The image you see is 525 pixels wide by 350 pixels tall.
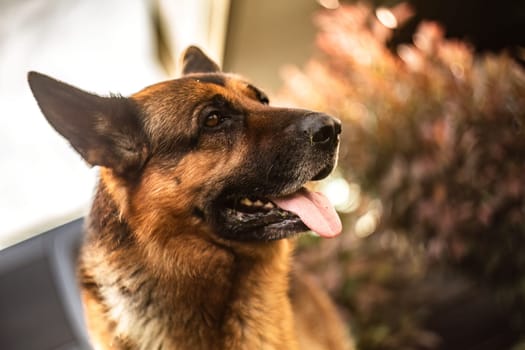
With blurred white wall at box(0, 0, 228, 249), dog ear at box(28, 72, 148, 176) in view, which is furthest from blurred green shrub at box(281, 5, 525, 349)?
dog ear at box(28, 72, 148, 176)

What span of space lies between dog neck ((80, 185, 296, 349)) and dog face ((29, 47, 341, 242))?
0.12 feet

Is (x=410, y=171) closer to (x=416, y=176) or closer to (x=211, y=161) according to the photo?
(x=416, y=176)

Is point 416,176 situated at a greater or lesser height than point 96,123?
lesser

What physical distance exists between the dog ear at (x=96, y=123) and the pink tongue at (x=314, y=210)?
0.27m

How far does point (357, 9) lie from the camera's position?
2000 millimetres

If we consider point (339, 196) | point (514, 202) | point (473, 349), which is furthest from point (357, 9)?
point (473, 349)

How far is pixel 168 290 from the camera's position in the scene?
1051 millimetres

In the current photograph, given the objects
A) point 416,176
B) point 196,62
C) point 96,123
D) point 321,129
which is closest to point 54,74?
point 196,62

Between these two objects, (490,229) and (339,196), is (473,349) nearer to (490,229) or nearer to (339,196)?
(490,229)

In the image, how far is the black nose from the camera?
0.96 metres

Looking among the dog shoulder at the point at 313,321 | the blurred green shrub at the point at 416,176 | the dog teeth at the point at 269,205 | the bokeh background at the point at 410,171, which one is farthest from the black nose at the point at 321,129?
the blurred green shrub at the point at 416,176

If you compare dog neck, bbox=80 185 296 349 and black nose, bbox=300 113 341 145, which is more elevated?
black nose, bbox=300 113 341 145

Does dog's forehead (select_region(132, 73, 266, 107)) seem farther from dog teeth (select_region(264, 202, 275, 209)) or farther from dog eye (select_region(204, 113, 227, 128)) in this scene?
dog teeth (select_region(264, 202, 275, 209))

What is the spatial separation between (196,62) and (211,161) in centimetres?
26
